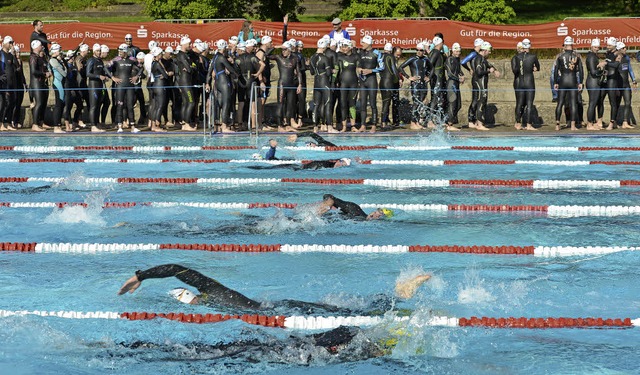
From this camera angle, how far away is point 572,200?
35.7 feet

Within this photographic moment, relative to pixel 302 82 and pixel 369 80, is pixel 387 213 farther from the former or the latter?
pixel 302 82

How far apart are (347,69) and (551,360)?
36.0 feet

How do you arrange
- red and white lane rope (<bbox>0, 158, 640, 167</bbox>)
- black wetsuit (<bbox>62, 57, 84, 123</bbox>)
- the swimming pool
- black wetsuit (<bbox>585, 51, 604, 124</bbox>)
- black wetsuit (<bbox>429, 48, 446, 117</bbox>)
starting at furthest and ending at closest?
1. black wetsuit (<bbox>62, 57, 84, 123</bbox>)
2. black wetsuit (<bbox>429, 48, 446, 117</bbox>)
3. black wetsuit (<bbox>585, 51, 604, 124</bbox>)
4. red and white lane rope (<bbox>0, 158, 640, 167</bbox>)
5. the swimming pool

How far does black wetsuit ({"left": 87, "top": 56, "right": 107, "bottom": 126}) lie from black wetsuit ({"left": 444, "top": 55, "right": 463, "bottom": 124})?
6.19 meters

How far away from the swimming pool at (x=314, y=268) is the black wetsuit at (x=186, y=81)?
3353 mm

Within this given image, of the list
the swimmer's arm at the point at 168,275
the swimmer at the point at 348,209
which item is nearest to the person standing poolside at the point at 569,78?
the swimmer at the point at 348,209

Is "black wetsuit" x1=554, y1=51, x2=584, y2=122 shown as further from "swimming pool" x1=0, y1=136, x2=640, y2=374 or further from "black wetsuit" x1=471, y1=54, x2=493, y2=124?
"swimming pool" x1=0, y1=136, x2=640, y2=374

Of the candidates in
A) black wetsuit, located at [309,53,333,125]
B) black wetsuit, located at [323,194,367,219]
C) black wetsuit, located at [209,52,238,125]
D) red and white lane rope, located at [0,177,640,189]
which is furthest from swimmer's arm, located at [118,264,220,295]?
black wetsuit, located at [309,53,333,125]

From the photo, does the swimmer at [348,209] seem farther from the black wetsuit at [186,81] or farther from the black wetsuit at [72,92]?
the black wetsuit at [72,92]

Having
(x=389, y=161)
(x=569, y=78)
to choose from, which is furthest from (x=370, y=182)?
(x=569, y=78)

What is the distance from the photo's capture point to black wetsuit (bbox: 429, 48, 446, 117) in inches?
663

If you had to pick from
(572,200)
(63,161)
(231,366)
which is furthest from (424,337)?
(63,161)

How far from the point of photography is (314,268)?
812cm

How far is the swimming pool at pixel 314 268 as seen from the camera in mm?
6074
